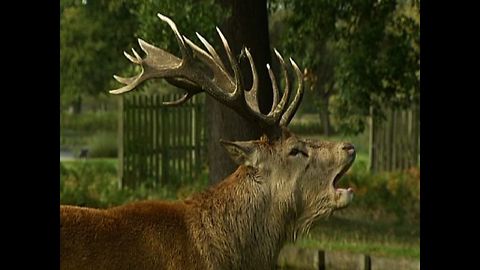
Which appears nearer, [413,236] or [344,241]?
[344,241]

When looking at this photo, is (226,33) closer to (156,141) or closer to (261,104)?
(261,104)

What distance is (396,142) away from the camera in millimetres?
20953

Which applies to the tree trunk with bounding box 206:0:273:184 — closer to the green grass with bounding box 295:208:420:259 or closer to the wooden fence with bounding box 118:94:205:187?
the green grass with bounding box 295:208:420:259

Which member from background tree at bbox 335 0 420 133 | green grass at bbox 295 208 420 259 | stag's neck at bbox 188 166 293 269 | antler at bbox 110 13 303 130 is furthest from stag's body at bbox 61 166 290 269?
background tree at bbox 335 0 420 133

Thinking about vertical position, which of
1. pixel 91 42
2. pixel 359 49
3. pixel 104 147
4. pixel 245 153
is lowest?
pixel 104 147

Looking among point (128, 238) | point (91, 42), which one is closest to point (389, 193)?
point (91, 42)

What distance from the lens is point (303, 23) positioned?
502 inches

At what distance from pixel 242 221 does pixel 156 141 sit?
12296 millimetres

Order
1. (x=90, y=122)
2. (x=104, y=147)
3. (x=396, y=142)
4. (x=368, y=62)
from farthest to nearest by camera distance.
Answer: (x=90, y=122) → (x=104, y=147) → (x=396, y=142) → (x=368, y=62)

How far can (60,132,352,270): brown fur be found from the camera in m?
5.32
